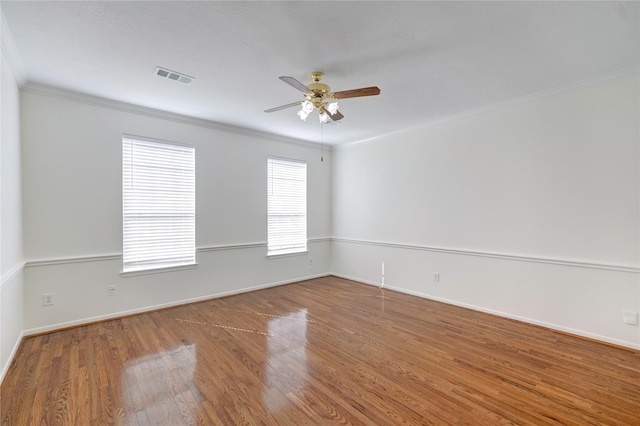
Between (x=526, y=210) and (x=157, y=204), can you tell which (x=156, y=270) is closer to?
(x=157, y=204)

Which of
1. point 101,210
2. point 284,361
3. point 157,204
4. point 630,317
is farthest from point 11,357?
point 630,317

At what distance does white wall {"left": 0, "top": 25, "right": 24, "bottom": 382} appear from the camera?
2.40m

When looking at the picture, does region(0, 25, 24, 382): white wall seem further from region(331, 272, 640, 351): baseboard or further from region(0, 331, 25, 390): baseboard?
region(331, 272, 640, 351): baseboard

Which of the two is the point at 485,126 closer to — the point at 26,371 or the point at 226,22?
the point at 226,22

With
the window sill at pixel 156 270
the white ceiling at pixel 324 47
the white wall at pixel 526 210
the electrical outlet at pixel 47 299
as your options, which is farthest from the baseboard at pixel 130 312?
the white ceiling at pixel 324 47

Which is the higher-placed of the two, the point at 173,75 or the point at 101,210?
the point at 173,75

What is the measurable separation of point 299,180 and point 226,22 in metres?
3.68

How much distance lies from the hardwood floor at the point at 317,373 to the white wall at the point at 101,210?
0.43m

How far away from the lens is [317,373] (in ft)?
8.14

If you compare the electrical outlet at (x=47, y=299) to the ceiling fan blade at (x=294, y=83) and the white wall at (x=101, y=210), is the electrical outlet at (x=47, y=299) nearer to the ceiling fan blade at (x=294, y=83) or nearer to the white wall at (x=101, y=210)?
the white wall at (x=101, y=210)

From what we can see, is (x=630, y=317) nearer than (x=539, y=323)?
Yes

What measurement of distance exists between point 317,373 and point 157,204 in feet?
10.1

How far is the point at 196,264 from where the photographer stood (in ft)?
14.3

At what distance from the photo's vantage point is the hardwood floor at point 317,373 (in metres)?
1.98
